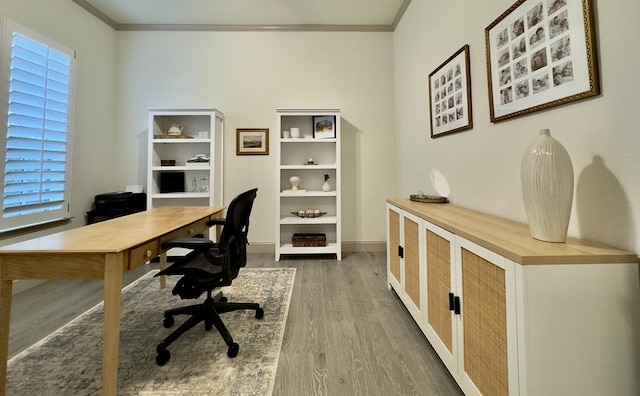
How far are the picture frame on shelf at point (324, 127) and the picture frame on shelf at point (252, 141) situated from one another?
2.38 ft

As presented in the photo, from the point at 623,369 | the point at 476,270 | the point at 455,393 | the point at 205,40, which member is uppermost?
the point at 205,40

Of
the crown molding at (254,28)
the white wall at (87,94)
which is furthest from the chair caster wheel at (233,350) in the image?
the crown molding at (254,28)

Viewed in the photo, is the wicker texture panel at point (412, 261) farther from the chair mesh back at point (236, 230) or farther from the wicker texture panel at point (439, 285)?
the chair mesh back at point (236, 230)

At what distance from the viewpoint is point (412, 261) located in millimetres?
1860

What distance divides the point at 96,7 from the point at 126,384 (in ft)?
14.4

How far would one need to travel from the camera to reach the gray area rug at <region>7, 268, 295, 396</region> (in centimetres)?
134

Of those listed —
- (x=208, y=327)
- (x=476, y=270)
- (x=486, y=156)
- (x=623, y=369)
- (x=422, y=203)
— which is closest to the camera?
(x=623, y=369)

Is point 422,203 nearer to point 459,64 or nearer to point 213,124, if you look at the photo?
point 459,64

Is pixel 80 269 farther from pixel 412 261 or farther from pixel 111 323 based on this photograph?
pixel 412 261

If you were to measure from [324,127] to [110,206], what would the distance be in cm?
296

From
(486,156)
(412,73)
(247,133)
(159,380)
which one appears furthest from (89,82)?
(486,156)

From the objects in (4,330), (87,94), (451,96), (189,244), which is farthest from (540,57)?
(87,94)

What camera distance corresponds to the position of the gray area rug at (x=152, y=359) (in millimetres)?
1339

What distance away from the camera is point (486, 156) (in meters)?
1.71
